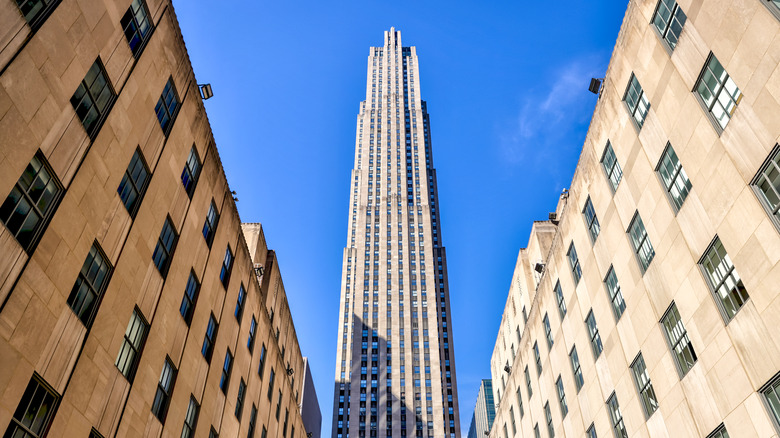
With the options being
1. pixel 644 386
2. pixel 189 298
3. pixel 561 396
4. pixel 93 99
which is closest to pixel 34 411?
pixel 93 99

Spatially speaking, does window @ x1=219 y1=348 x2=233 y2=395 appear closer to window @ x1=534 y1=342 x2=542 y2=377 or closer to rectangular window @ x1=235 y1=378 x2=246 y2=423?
rectangular window @ x1=235 y1=378 x2=246 y2=423

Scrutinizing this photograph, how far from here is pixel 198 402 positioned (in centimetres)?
2694

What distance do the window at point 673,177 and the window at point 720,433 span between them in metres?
8.32

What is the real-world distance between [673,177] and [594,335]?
11807 millimetres

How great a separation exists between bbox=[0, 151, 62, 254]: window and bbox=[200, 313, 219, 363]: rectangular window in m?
13.9

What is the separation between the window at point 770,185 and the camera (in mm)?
16531

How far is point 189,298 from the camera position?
2670 centimetres

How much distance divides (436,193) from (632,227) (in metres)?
164

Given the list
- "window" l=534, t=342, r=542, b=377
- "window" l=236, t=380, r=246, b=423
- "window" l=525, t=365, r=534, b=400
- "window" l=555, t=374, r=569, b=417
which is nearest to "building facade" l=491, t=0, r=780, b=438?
"window" l=555, t=374, r=569, b=417

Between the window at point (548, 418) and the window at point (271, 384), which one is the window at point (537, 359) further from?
the window at point (271, 384)

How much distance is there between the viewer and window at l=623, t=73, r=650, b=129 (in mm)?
24547

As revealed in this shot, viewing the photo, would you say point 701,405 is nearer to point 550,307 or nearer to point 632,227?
point 632,227

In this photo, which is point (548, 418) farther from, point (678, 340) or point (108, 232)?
point (108, 232)

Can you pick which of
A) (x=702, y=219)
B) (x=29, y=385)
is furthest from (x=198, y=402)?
(x=702, y=219)
